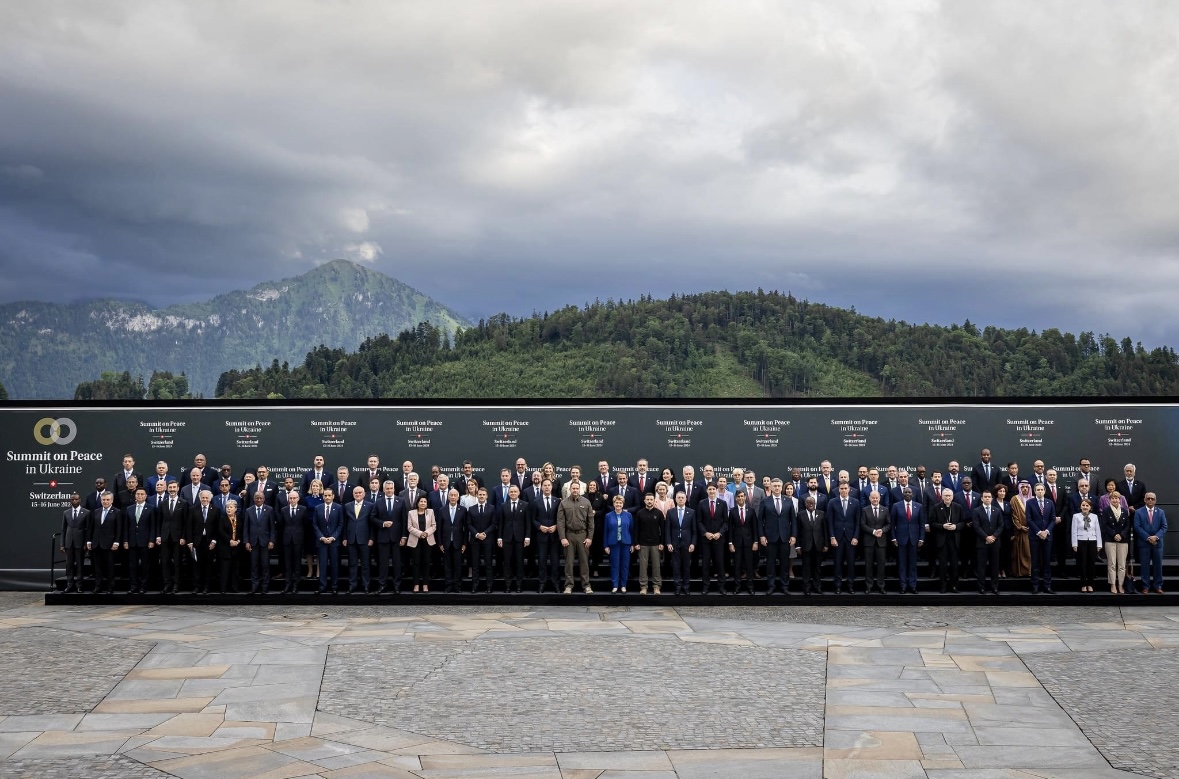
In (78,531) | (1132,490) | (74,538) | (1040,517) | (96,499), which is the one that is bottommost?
(74,538)

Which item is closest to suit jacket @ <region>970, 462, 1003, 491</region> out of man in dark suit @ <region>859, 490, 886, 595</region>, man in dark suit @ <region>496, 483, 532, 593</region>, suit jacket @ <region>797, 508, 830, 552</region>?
man in dark suit @ <region>859, 490, 886, 595</region>

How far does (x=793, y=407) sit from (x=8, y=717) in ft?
39.7

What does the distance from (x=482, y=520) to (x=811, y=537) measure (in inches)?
186

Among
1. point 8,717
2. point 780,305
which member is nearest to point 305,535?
point 8,717

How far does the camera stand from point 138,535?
14969 millimetres

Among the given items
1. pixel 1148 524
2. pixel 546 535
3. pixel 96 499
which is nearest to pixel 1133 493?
pixel 1148 524

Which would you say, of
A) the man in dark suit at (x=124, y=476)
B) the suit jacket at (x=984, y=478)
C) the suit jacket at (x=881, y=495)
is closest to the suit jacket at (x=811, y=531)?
the suit jacket at (x=881, y=495)

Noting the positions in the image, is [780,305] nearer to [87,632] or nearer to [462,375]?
[462,375]

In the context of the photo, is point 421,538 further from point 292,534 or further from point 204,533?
point 204,533

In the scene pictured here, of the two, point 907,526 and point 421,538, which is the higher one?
point 907,526

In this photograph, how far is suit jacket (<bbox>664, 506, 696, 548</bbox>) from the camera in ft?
48.4

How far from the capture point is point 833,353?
41.0m

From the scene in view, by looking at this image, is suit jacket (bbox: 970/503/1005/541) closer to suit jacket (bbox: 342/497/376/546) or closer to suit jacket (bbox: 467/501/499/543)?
suit jacket (bbox: 467/501/499/543)

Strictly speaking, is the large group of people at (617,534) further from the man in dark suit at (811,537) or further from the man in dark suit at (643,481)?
the man in dark suit at (643,481)
